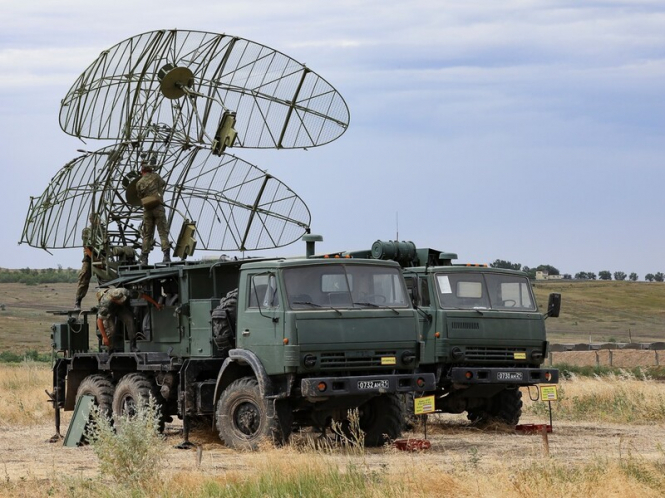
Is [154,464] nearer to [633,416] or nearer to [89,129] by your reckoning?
[89,129]

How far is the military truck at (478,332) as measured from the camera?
20.6 metres

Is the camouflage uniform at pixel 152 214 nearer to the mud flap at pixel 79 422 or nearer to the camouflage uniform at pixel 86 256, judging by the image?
the camouflage uniform at pixel 86 256

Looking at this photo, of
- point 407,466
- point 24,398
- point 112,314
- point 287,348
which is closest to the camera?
point 407,466

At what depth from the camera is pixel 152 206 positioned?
21.9 metres

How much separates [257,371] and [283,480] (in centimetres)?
470

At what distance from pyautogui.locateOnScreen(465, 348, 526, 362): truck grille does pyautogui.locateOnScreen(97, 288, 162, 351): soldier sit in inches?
235

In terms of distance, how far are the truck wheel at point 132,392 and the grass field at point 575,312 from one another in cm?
4048

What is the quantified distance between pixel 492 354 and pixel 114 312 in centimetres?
685

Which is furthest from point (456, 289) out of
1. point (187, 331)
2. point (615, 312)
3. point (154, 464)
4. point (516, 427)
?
point (615, 312)

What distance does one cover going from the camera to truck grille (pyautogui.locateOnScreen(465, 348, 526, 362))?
20781mm

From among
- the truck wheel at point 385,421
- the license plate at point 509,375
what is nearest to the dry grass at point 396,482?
the truck wheel at point 385,421

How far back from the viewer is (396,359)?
699 inches

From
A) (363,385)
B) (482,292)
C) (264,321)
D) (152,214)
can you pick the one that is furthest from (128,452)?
(482,292)

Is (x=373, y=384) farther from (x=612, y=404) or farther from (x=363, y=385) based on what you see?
(x=612, y=404)
